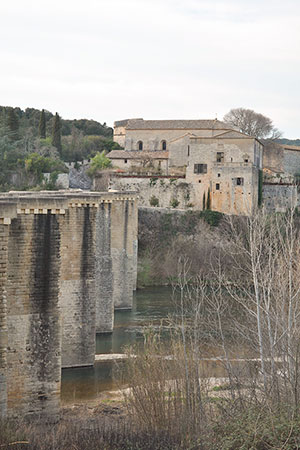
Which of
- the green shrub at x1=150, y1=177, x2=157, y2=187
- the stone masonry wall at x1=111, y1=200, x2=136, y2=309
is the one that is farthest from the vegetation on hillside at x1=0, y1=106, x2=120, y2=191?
the stone masonry wall at x1=111, y1=200, x2=136, y2=309

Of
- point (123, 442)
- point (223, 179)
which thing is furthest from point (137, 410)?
point (223, 179)

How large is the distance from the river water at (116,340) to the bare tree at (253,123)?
31.3m

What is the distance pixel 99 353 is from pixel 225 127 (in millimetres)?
34506

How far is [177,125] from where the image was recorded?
57156 mm

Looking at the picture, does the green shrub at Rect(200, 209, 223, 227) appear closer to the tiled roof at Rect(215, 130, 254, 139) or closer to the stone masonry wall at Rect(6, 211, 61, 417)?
the tiled roof at Rect(215, 130, 254, 139)

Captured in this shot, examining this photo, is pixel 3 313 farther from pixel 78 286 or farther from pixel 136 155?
pixel 136 155

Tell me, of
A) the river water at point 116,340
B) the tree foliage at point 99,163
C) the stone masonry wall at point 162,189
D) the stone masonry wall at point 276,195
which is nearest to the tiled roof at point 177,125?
the tree foliage at point 99,163

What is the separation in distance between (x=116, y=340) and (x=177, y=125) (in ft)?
112

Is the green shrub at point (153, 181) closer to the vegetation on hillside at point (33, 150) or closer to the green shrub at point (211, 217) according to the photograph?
the green shrub at point (211, 217)

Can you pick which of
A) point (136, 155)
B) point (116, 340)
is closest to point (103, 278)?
point (116, 340)

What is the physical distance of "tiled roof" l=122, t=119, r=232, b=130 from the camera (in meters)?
55.2

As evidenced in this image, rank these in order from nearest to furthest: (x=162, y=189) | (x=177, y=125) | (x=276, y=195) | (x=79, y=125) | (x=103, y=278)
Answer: (x=103, y=278) < (x=162, y=189) < (x=276, y=195) < (x=177, y=125) < (x=79, y=125)

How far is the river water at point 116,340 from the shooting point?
19391 millimetres

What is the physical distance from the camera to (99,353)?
78.8ft
